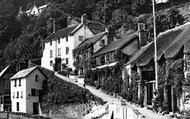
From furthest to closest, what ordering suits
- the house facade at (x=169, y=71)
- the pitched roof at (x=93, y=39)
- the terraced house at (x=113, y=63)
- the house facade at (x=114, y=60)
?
the pitched roof at (x=93, y=39) < the house facade at (x=114, y=60) < the terraced house at (x=113, y=63) < the house facade at (x=169, y=71)

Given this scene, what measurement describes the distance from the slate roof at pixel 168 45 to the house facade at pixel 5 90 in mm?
26937

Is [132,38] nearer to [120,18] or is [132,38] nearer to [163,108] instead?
[163,108]

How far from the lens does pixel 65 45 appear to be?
63.8 meters

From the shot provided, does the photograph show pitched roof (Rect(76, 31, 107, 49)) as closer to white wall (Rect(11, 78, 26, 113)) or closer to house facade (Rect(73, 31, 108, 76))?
house facade (Rect(73, 31, 108, 76))

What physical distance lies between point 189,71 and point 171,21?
30.8 meters

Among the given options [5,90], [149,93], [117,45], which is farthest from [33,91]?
[149,93]

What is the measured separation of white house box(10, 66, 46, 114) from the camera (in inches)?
1993

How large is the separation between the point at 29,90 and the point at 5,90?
11.8 metres

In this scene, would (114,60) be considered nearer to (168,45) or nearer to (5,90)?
(168,45)

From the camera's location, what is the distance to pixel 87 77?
52.0 m

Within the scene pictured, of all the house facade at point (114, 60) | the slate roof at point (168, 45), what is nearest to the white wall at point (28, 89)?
the house facade at point (114, 60)

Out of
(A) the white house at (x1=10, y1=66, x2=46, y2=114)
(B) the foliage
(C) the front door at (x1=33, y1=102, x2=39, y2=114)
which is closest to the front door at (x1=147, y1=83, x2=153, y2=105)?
(B) the foliage

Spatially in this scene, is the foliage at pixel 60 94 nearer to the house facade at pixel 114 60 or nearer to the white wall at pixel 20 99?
the white wall at pixel 20 99

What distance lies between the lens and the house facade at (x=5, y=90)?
5813cm
